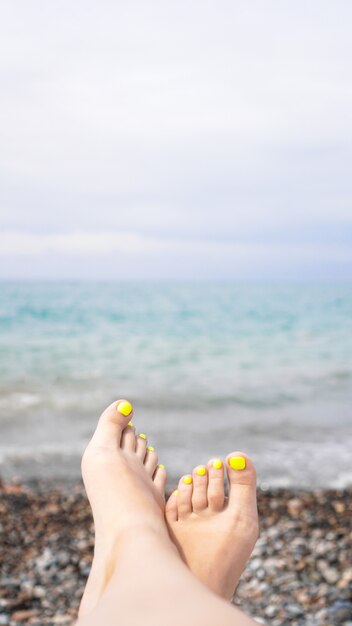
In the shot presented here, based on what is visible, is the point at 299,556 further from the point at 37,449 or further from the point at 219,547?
the point at 37,449

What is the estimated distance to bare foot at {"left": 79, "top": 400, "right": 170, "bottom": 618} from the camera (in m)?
1.87

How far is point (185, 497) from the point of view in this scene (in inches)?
95.3

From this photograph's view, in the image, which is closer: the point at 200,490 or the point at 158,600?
the point at 158,600

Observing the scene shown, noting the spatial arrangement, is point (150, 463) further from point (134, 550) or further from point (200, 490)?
point (134, 550)

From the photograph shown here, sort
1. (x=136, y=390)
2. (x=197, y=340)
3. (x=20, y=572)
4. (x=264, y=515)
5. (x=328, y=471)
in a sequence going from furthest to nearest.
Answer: (x=197, y=340) → (x=136, y=390) → (x=328, y=471) → (x=264, y=515) → (x=20, y=572)

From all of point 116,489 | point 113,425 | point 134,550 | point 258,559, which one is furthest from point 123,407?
point 258,559

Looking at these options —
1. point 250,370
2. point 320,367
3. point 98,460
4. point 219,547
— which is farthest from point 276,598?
point 320,367

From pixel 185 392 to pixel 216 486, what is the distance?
5357 millimetres

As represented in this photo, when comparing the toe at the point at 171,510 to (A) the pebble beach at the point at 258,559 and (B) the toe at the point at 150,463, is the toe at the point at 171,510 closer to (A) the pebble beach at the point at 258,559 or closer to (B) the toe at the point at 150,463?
(B) the toe at the point at 150,463

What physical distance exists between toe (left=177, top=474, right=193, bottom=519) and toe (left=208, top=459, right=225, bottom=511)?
0.07 m

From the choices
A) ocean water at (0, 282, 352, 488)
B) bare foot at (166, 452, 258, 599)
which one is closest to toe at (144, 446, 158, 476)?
bare foot at (166, 452, 258, 599)

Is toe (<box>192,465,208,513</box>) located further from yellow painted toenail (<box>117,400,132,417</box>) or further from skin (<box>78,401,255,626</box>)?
yellow painted toenail (<box>117,400,132,417</box>)

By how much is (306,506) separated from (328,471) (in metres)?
0.93

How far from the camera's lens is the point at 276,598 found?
9.23 ft
